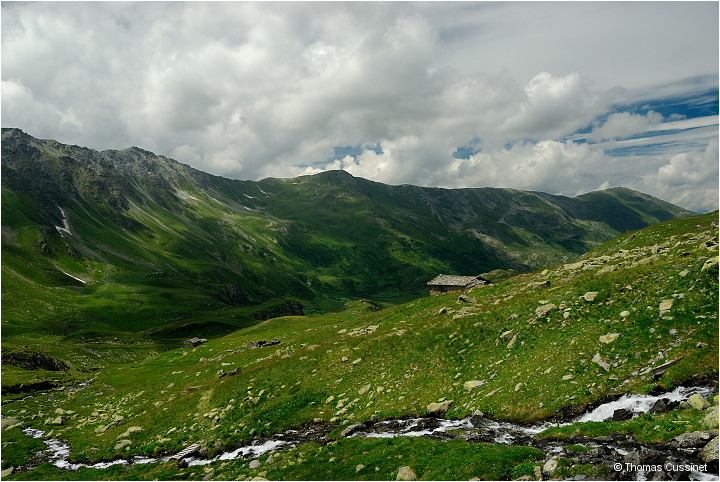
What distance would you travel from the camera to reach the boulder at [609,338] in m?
24.7

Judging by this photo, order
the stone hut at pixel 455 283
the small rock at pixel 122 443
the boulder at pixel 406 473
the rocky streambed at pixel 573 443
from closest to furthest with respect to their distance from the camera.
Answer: the rocky streambed at pixel 573 443 < the boulder at pixel 406 473 < the small rock at pixel 122 443 < the stone hut at pixel 455 283

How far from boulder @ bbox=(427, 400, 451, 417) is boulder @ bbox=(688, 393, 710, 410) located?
14014 millimetres

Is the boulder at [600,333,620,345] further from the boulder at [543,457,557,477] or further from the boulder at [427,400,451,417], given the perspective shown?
the boulder at [543,457,557,477]

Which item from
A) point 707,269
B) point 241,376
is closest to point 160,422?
point 241,376

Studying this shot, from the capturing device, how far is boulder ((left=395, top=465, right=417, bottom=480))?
18000 millimetres

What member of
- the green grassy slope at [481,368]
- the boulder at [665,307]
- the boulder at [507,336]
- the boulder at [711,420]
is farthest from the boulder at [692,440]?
the boulder at [507,336]

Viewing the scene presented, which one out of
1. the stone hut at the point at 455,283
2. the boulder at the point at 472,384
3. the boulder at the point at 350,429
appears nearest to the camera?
the boulder at the point at 350,429

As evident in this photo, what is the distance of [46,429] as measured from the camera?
42250mm

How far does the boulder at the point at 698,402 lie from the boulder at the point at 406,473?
14414 mm

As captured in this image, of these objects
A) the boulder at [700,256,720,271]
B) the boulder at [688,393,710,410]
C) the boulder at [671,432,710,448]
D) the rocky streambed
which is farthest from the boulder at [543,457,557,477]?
the boulder at [700,256,720,271]

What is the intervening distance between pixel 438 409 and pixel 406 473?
→ 8.53m

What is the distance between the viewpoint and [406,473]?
60.0ft

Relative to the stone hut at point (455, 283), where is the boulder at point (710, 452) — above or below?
above

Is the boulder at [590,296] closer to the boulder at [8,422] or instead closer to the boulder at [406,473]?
the boulder at [406,473]
